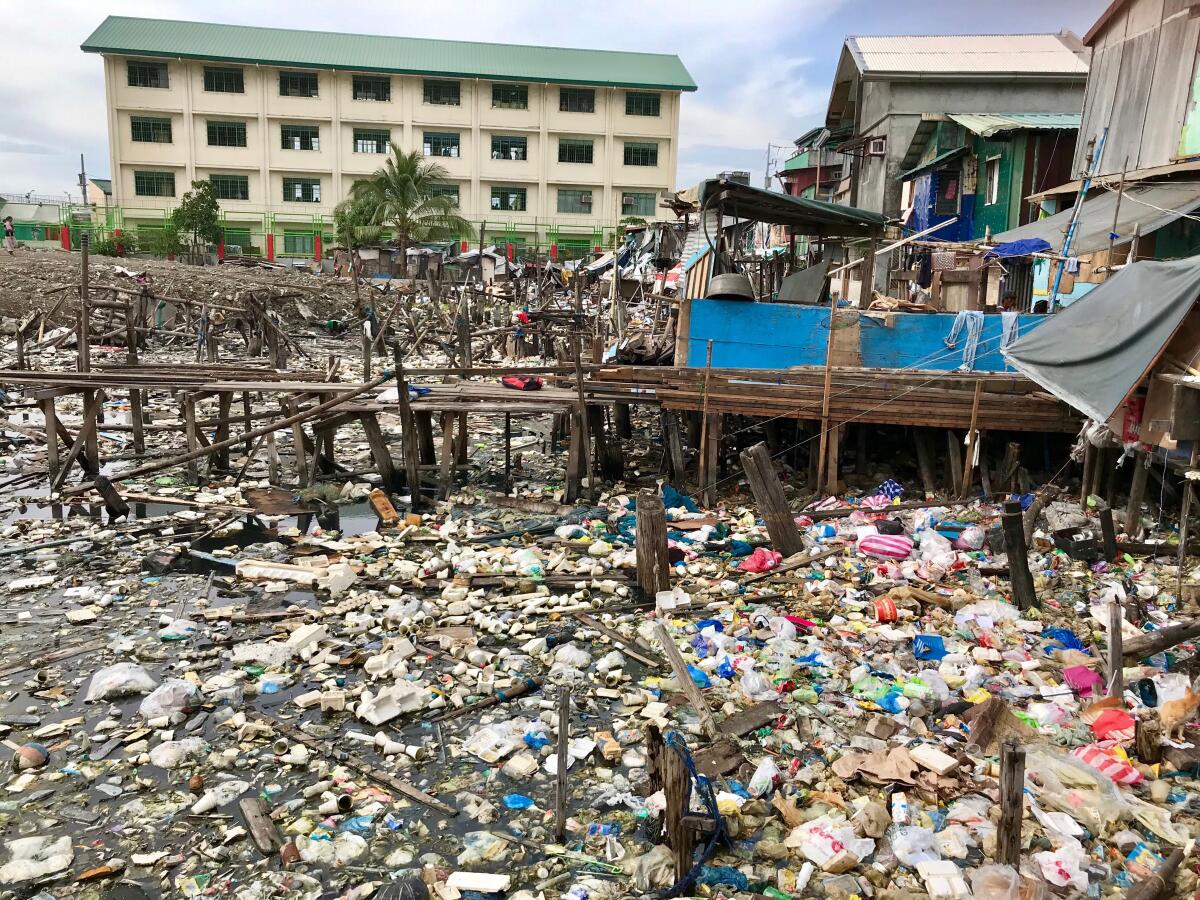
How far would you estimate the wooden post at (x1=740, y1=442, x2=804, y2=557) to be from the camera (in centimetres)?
894

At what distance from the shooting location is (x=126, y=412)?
54.4ft

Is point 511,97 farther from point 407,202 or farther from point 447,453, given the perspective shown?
point 447,453

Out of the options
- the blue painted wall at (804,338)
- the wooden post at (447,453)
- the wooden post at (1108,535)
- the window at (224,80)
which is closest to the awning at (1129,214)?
the blue painted wall at (804,338)

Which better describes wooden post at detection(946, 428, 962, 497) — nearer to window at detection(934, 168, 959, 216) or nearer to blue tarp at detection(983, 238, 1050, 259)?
blue tarp at detection(983, 238, 1050, 259)

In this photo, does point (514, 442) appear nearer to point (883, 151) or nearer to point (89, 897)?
point (89, 897)

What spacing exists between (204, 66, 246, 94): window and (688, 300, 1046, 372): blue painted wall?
41796mm

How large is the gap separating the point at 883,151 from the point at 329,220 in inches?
1228

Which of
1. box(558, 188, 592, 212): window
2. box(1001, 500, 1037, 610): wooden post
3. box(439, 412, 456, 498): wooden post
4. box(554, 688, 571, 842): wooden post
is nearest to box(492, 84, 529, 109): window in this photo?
box(558, 188, 592, 212): window

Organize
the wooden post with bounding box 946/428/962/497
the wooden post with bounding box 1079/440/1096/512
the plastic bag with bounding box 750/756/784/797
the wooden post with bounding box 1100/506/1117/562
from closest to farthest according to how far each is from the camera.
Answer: the plastic bag with bounding box 750/756/784/797, the wooden post with bounding box 1100/506/1117/562, the wooden post with bounding box 1079/440/1096/512, the wooden post with bounding box 946/428/962/497

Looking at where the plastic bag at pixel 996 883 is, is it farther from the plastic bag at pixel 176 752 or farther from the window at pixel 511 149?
the window at pixel 511 149

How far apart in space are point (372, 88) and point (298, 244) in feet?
28.9

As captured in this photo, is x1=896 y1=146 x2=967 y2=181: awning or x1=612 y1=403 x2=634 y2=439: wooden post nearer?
x1=612 y1=403 x2=634 y2=439: wooden post

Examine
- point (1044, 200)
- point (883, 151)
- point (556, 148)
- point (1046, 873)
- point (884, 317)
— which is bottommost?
point (1046, 873)

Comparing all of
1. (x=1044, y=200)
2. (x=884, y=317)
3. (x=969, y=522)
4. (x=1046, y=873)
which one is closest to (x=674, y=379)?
(x=884, y=317)
